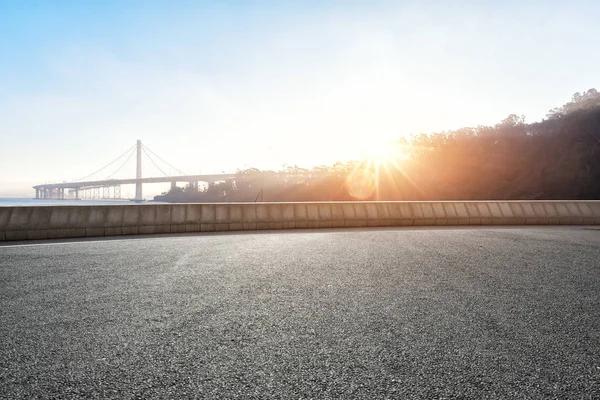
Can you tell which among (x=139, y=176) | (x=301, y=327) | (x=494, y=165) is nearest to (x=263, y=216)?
(x=301, y=327)

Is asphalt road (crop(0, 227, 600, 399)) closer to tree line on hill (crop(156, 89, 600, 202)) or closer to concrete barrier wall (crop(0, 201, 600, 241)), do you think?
concrete barrier wall (crop(0, 201, 600, 241))

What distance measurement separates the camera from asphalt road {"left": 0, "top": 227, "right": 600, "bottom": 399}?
289 cm

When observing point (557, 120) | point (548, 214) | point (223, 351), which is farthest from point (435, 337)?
point (557, 120)

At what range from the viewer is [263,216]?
14.9m

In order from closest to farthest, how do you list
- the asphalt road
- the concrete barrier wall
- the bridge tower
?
1. the asphalt road
2. the concrete barrier wall
3. the bridge tower

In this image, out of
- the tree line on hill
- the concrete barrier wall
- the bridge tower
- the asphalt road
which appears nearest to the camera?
the asphalt road

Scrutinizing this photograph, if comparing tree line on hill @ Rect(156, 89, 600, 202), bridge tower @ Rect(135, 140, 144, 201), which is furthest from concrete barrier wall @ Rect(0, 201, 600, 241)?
bridge tower @ Rect(135, 140, 144, 201)

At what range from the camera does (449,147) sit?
70.5m

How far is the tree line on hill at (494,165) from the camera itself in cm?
5188

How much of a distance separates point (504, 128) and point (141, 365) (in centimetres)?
7384

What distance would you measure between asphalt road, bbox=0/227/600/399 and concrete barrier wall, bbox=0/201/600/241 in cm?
549

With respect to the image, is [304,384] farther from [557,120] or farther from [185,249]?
[557,120]

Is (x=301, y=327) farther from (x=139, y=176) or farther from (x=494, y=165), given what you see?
(x=139, y=176)

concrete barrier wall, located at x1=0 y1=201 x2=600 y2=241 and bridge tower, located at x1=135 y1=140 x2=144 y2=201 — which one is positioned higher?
bridge tower, located at x1=135 y1=140 x2=144 y2=201
